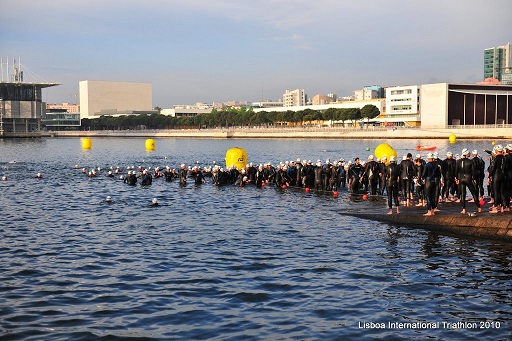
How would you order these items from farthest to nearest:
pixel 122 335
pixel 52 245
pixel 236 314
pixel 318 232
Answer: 1. pixel 318 232
2. pixel 52 245
3. pixel 236 314
4. pixel 122 335

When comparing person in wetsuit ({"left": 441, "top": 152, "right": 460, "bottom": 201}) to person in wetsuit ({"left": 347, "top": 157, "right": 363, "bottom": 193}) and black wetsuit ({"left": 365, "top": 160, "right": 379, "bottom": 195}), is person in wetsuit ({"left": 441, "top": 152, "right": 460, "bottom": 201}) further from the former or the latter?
person in wetsuit ({"left": 347, "top": 157, "right": 363, "bottom": 193})

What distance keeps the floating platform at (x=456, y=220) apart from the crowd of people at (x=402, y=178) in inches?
14.8

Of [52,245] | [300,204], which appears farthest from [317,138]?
[52,245]

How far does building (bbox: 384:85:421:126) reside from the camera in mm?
164750

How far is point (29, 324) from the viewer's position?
11.7m

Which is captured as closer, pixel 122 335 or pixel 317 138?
pixel 122 335

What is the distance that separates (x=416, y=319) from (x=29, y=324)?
8.19m

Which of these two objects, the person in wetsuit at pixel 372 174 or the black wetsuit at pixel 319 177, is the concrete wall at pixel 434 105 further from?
the person in wetsuit at pixel 372 174

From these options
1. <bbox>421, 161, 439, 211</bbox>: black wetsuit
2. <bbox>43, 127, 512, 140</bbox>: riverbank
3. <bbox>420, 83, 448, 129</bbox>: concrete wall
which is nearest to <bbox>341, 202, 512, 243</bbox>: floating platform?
<bbox>421, 161, 439, 211</bbox>: black wetsuit

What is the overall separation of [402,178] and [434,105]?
114m

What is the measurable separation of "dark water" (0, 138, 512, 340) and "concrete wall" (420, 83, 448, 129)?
110101mm

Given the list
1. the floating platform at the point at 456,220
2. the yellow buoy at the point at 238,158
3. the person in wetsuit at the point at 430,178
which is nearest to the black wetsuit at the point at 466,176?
the floating platform at the point at 456,220

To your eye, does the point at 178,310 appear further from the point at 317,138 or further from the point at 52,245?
the point at 317,138

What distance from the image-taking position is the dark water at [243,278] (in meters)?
11.5
